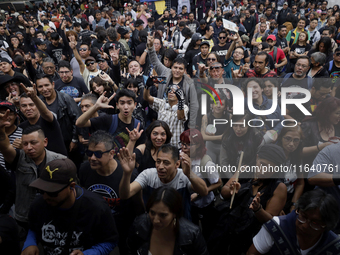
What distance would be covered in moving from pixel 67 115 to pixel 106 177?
1.73 m

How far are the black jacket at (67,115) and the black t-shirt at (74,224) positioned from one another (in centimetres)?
192

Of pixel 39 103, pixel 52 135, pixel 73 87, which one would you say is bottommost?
pixel 52 135

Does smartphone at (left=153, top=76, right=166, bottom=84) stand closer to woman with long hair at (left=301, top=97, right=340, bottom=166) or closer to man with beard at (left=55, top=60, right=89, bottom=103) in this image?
man with beard at (left=55, top=60, right=89, bottom=103)

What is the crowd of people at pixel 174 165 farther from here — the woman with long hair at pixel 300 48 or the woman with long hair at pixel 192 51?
the woman with long hair at pixel 300 48

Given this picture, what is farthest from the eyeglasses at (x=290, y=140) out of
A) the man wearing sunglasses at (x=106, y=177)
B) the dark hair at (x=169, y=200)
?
the man wearing sunglasses at (x=106, y=177)

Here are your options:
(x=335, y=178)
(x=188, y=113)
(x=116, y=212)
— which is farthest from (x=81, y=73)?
(x=335, y=178)

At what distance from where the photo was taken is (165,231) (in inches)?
87.4

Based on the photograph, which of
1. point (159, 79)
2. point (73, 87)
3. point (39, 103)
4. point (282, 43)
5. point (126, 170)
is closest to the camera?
point (126, 170)

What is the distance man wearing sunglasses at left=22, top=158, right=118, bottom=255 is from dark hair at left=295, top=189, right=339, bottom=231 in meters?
1.54

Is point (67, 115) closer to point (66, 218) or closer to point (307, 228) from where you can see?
point (66, 218)

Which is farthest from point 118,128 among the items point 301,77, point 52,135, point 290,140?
point 301,77

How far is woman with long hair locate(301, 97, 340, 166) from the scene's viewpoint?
10.7ft

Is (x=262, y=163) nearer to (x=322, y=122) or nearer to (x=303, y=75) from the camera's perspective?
(x=322, y=122)

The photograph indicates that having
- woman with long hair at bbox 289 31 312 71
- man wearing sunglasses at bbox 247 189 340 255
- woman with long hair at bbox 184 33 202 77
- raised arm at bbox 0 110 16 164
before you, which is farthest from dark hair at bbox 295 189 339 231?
woman with long hair at bbox 289 31 312 71
